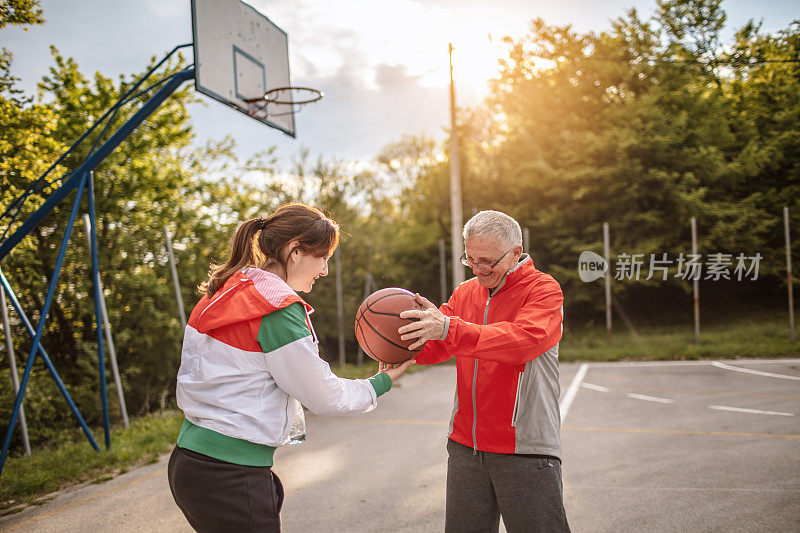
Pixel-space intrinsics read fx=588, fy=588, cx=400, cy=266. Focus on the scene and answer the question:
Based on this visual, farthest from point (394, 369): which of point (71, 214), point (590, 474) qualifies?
point (71, 214)

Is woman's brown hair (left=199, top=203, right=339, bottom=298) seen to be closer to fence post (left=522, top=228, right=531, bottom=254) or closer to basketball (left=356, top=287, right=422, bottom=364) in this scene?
basketball (left=356, top=287, right=422, bottom=364)

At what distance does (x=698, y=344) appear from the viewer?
49.3 feet

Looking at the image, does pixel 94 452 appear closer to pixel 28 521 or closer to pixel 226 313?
pixel 28 521

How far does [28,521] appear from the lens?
192 inches

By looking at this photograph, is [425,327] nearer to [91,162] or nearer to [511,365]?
[511,365]

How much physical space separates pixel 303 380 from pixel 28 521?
445 centimetres

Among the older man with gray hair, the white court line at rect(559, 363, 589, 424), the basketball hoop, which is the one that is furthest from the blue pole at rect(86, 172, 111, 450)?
the white court line at rect(559, 363, 589, 424)

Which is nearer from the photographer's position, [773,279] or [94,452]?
[94,452]

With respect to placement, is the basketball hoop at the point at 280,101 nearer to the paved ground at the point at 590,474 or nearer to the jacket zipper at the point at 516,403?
the paved ground at the point at 590,474

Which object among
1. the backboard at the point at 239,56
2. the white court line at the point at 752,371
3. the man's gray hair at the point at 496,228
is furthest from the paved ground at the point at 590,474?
the backboard at the point at 239,56

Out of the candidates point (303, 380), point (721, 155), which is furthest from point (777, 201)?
point (303, 380)

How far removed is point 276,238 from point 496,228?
1.03 m

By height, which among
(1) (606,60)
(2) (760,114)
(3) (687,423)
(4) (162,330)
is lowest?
(3) (687,423)

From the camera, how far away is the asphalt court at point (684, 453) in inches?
175
